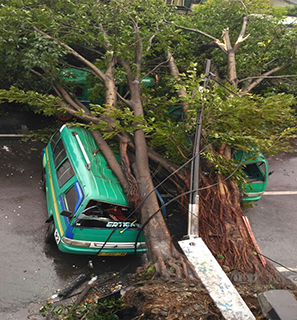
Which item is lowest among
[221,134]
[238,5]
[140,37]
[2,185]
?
[2,185]

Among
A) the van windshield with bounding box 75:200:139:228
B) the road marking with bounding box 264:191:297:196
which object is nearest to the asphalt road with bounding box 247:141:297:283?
the road marking with bounding box 264:191:297:196

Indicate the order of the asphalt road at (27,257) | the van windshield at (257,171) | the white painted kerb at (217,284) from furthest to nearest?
the van windshield at (257,171), the asphalt road at (27,257), the white painted kerb at (217,284)

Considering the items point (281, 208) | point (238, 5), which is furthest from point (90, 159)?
point (238, 5)

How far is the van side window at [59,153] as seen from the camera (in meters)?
8.24

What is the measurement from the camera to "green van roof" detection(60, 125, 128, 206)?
673 cm

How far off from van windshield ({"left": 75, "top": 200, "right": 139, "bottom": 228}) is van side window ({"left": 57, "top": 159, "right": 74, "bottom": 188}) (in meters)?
1.12

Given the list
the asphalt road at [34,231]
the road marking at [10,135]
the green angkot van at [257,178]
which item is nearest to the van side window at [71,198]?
the asphalt road at [34,231]

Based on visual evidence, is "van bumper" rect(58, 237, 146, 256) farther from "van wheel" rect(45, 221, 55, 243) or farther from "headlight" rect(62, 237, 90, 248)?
"van wheel" rect(45, 221, 55, 243)

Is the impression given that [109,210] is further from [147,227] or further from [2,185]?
[2,185]

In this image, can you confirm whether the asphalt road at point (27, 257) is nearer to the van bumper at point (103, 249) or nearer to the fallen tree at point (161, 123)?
the van bumper at point (103, 249)

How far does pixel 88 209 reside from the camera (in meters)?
6.47

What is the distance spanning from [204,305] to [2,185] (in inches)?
277

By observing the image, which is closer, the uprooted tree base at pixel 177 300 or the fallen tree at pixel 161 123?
the uprooted tree base at pixel 177 300

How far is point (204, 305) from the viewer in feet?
15.6
